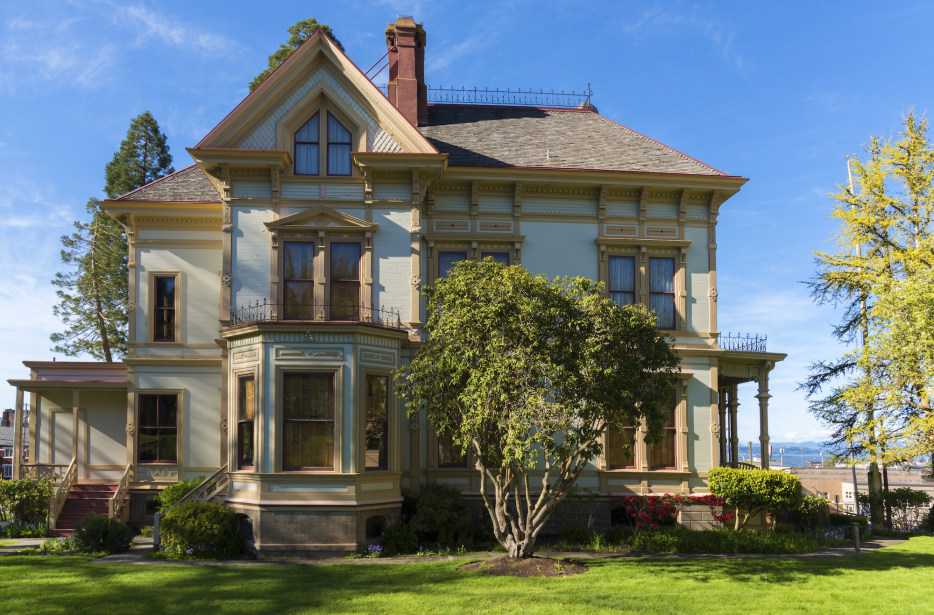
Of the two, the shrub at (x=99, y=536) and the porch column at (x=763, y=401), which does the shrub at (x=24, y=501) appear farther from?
the porch column at (x=763, y=401)

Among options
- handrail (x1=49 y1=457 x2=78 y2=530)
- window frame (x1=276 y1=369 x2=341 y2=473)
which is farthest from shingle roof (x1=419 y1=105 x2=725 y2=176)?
handrail (x1=49 y1=457 x2=78 y2=530)

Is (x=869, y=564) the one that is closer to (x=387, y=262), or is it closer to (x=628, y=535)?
(x=628, y=535)

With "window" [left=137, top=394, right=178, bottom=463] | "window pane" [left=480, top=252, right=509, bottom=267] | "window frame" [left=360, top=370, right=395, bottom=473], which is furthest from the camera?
"window" [left=137, top=394, right=178, bottom=463]

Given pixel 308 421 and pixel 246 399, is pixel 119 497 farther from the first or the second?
pixel 308 421

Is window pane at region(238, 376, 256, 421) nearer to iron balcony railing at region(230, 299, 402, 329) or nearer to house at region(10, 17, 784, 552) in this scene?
house at region(10, 17, 784, 552)

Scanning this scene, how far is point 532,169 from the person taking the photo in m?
20.6

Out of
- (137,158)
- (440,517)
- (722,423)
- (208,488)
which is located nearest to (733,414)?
(722,423)

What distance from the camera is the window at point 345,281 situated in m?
19.5

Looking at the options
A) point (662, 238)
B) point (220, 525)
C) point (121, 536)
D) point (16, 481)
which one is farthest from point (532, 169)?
point (16, 481)

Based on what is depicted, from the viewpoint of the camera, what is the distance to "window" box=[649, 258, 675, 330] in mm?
21422

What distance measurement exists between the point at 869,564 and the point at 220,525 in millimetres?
14292

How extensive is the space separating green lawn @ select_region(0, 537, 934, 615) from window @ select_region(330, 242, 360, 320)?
6.73 metres

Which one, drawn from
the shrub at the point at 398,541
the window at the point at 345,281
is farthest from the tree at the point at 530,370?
the window at the point at 345,281

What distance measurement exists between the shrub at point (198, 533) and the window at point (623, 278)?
467 inches
